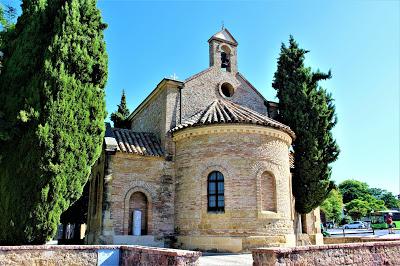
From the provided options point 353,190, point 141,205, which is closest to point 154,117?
point 141,205

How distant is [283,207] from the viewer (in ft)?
54.0

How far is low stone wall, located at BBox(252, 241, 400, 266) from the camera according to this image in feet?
27.9

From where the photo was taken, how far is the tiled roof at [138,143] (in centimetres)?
1727

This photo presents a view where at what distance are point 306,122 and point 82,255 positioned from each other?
15.1m

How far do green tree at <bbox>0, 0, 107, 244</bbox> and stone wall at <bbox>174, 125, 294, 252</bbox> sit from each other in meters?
5.26

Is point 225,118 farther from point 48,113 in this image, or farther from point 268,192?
point 48,113

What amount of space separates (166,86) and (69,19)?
684 centimetres

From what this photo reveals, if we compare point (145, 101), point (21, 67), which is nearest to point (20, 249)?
point (21, 67)

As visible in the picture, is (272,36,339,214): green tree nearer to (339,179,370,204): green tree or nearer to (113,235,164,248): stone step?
(113,235,164,248): stone step

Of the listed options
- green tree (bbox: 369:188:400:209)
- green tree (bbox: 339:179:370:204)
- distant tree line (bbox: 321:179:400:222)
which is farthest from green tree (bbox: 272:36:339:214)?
green tree (bbox: 369:188:400:209)

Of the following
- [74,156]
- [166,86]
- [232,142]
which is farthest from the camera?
[166,86]

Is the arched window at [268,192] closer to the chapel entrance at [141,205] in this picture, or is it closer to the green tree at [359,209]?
the chapel entrance at [141,205]

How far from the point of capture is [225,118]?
16859mm

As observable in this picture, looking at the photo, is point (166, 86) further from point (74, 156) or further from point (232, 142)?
point (74, 156)
